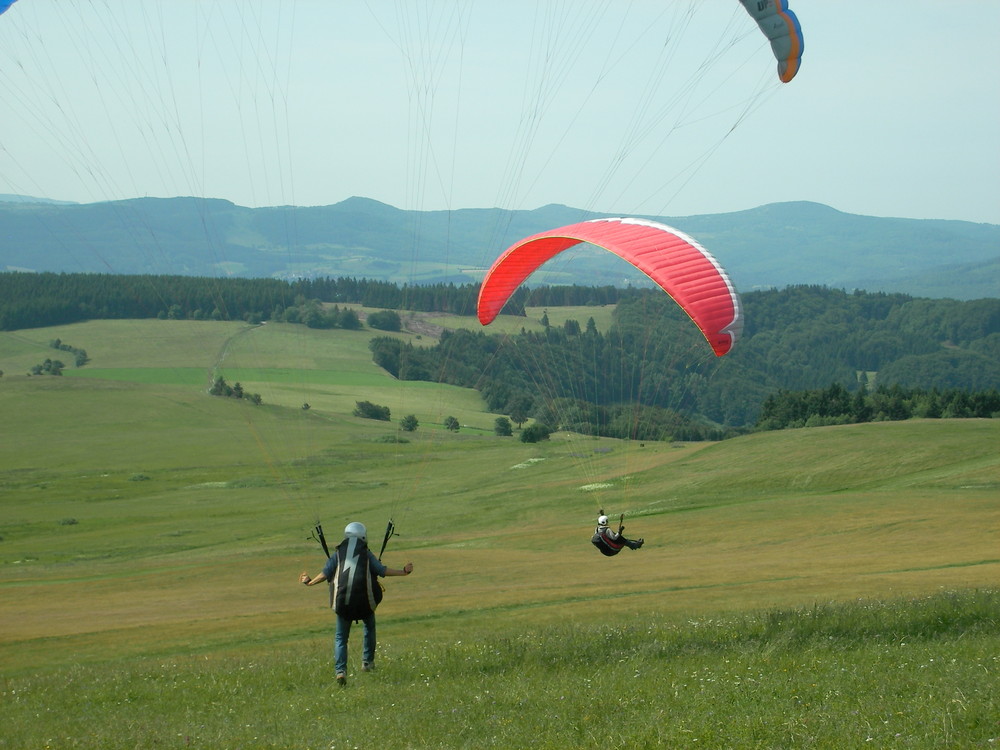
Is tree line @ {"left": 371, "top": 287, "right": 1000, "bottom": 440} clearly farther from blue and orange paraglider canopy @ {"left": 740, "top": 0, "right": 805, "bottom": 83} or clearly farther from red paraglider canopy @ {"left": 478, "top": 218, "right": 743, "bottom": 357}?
blue and orange paraglider canopy @ {"left": 740, "top": 0, "right": 805, "bottom": 83}

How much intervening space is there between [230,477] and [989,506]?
5559 centimetres

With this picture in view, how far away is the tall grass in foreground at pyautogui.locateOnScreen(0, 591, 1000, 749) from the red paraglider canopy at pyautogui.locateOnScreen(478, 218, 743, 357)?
444cm

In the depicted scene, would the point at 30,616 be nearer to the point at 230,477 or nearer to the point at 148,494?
the point at 148,494

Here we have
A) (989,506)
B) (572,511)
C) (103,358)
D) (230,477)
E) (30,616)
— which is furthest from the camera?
(103,358)

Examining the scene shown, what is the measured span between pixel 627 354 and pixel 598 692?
9671 centimetres

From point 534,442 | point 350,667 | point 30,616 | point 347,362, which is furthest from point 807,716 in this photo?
point 347,362

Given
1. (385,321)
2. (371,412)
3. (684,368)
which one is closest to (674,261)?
(684,368)

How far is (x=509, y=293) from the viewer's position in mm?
19516

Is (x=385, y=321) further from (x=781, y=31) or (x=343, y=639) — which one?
(x=343, y=639)

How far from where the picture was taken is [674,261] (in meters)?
Answer: 15.6

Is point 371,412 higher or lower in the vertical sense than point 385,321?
lower

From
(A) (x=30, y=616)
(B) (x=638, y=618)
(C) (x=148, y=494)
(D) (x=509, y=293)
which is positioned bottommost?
(C) (x=148, y=494)

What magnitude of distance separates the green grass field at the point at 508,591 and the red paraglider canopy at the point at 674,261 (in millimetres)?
4421

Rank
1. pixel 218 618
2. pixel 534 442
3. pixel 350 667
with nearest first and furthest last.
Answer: pixel 350 667
pixel 218 618
pixel 534 442
